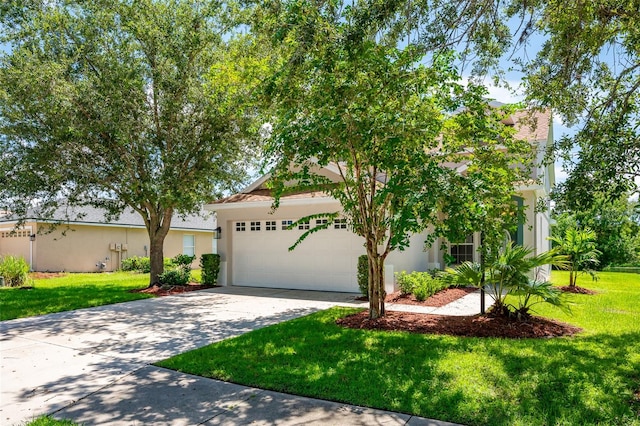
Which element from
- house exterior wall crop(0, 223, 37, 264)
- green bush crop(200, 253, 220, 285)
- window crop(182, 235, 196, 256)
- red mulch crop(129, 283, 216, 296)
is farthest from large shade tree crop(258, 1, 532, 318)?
window crop(182, 235, 196, 256)

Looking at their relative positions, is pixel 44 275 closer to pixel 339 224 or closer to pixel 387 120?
pixel 339 224

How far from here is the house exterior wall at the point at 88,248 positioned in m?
21.1

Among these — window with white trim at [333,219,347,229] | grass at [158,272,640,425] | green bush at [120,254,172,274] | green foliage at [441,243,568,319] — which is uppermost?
window with white trim at [333,219,347,229]

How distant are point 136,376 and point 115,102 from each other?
9071 mm

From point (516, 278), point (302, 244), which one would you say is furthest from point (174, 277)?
point (516, 278)

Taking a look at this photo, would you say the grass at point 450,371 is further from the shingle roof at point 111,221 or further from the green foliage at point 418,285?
the shingle roof at point 111,221

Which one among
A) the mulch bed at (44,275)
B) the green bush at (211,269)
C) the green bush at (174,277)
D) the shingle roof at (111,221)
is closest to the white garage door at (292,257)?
the green bush at (211,269)

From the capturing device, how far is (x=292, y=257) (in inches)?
554

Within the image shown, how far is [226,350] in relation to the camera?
6.45m

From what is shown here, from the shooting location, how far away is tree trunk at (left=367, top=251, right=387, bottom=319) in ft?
27.6

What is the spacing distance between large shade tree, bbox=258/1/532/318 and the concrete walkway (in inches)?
106

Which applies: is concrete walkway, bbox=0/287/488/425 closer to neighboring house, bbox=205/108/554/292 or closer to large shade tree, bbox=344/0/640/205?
neighboring house, bbox=205/108/554/292

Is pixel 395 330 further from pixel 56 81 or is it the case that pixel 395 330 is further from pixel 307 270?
pixel 56 81

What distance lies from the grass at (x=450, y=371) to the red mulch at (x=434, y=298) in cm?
364
